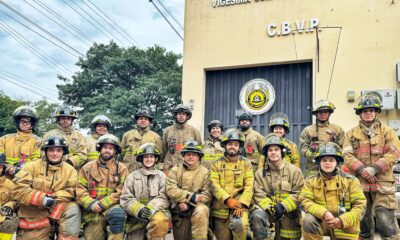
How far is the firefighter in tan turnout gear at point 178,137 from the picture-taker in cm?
712

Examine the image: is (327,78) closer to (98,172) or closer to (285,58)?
(285,58)

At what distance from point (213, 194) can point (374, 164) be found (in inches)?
91.4

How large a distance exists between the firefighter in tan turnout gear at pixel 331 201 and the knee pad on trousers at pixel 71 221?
10.00 ft

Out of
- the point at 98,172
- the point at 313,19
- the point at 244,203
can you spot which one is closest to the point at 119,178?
the point at 98,172

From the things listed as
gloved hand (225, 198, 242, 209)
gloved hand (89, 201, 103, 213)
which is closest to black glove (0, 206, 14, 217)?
gloved hand (89, 201, 103, 213)

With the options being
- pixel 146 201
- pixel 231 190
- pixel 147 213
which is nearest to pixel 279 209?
pixel 231 190

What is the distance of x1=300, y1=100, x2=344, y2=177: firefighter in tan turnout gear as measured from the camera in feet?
20.4

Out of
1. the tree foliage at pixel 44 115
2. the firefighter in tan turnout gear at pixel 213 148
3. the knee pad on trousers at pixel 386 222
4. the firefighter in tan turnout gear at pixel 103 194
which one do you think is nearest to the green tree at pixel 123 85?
the tree foliage at pixel 44 115

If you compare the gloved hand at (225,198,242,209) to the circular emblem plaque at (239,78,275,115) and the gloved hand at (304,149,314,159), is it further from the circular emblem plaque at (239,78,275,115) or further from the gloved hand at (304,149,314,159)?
the circular emblem plaque at (239,78,275,115)

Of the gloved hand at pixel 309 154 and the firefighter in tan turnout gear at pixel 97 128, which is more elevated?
the firefighter in tan turnout gear at pixel 97 128

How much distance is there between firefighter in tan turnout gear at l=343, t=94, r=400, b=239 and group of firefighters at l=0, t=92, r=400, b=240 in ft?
0.04

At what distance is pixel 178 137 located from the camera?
7.18 m

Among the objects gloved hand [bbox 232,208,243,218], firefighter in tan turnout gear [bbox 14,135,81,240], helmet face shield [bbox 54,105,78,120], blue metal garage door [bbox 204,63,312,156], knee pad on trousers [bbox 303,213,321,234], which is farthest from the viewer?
blue metal garage door [bbox 204,63,312,156]

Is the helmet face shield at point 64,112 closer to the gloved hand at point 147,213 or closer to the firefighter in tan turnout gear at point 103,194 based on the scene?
the firefighter in tan turnout gear at point 103,194
